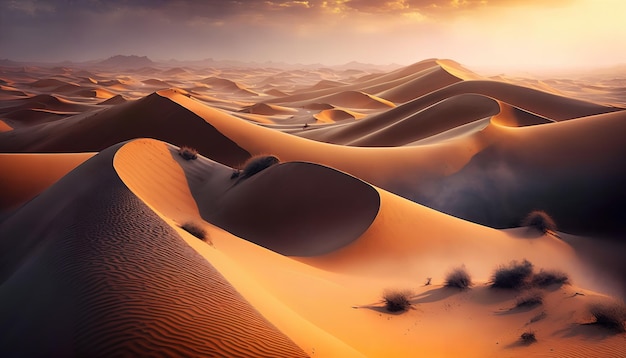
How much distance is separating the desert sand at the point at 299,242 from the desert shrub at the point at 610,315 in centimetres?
9

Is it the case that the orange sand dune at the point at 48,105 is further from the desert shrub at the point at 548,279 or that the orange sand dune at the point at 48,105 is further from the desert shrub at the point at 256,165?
the desert shrub at the point at 548,279

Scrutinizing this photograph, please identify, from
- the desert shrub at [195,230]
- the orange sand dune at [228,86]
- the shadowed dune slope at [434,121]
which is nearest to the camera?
the desert shrub at [195,230]

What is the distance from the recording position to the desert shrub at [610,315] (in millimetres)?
5579

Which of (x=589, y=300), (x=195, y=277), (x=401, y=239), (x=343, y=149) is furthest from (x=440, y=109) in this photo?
(x=195, y=277)

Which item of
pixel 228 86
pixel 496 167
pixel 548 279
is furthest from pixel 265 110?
pixel 228 86

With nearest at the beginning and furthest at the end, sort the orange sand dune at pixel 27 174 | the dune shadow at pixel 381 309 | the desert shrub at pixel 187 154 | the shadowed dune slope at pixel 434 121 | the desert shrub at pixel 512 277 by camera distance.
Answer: the dune shadow at pixel 381 309 < the desert shrub at pixel 512 277 < the orange sand dune at pixel 27 174 < the desert shrub at pixel 187 154 < the shadowed dune slope at pixel 434 121

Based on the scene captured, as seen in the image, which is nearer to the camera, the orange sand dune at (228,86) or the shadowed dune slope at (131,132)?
the shadowed dune slope at (131,132)

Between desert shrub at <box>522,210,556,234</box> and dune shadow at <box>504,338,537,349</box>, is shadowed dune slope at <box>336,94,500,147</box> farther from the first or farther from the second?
dune shadow at <box>504,338,537,349</box>

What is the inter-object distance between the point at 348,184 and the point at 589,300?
6.64 metres

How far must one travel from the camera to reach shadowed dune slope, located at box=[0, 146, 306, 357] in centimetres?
357

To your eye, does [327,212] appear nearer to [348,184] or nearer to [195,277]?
[348,184]

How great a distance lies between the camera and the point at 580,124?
19.8m

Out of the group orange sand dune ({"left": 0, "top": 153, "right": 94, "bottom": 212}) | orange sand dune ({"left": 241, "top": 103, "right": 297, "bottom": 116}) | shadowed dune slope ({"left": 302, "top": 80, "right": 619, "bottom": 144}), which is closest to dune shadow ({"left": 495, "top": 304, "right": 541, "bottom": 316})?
orange sand dune ({"left": 0, "top": 153, "right": 94, "bottom": 212})

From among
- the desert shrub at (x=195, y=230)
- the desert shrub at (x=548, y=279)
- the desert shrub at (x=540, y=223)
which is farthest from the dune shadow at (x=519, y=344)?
the desert shrub at (x=540, y=223)
